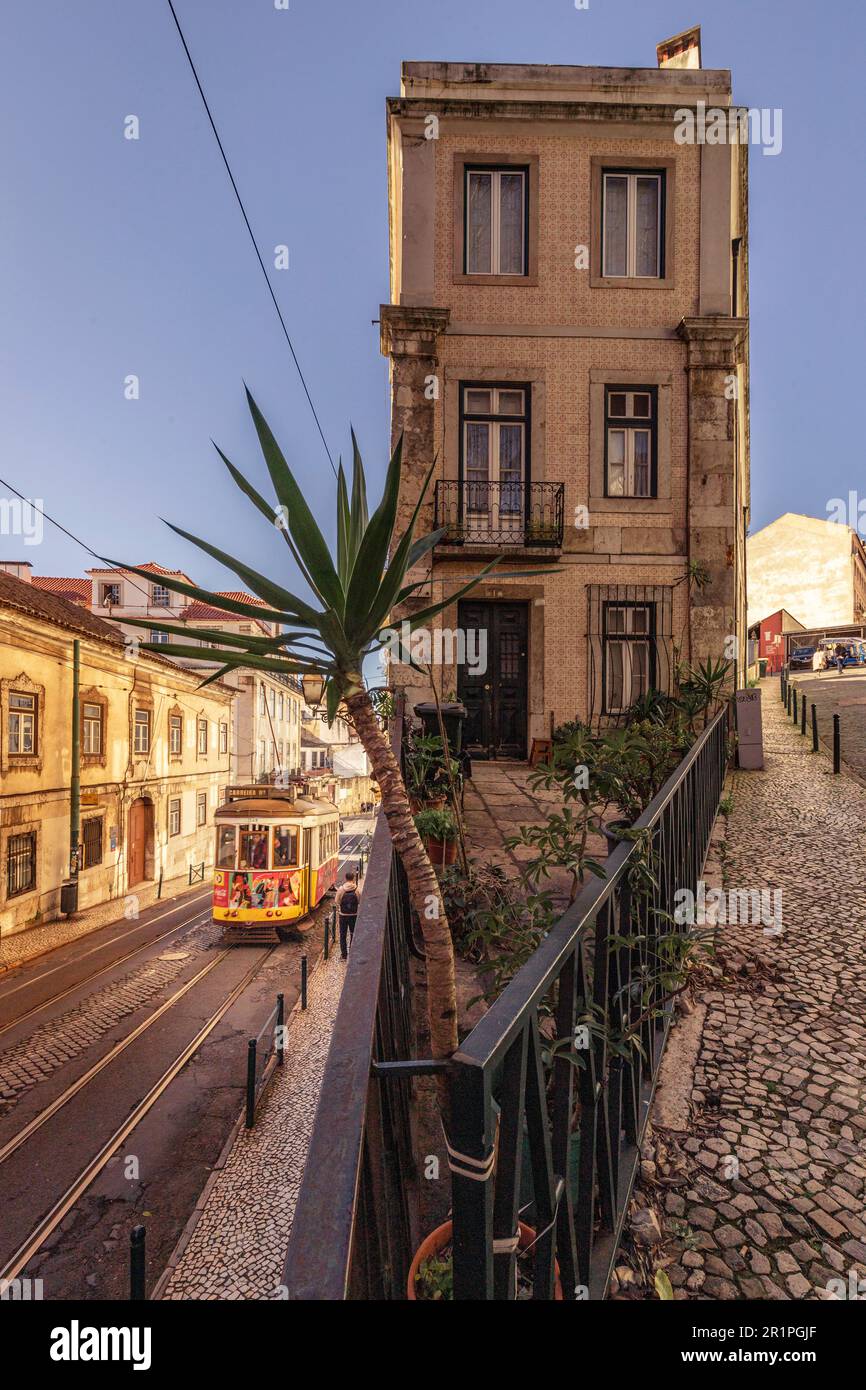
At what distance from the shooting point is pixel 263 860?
46.5 ft

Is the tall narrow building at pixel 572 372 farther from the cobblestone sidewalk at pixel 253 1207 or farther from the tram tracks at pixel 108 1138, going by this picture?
the tram tracks at pixel 108 1138

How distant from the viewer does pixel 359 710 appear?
1.73 metres

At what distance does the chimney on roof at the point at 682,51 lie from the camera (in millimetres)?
11031

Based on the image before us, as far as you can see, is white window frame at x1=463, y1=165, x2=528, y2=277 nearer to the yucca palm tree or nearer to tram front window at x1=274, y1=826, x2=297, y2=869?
the yucca palm tree

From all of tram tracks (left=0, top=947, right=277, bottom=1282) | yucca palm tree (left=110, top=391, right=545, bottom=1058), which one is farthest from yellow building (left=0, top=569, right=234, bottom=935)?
yucca palm tree (left=110, top=391, right=545, bottom=1058)

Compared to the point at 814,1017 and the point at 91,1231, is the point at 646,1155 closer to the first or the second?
the point at 814,1017

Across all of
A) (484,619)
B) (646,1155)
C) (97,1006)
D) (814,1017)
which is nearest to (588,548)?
(484,619)

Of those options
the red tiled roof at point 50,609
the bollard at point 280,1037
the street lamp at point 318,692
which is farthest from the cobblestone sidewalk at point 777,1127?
the red tiled roof at point 50,609

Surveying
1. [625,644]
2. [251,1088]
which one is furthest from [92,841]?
[625,644]

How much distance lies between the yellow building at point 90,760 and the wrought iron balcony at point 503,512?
5187mm

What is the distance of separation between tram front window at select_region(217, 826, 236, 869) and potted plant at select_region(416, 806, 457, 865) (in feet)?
33.8

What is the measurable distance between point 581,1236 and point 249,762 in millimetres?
34153

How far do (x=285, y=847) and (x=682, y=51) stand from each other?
17.9 m

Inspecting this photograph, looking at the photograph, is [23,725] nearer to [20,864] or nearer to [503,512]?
[20,864]
